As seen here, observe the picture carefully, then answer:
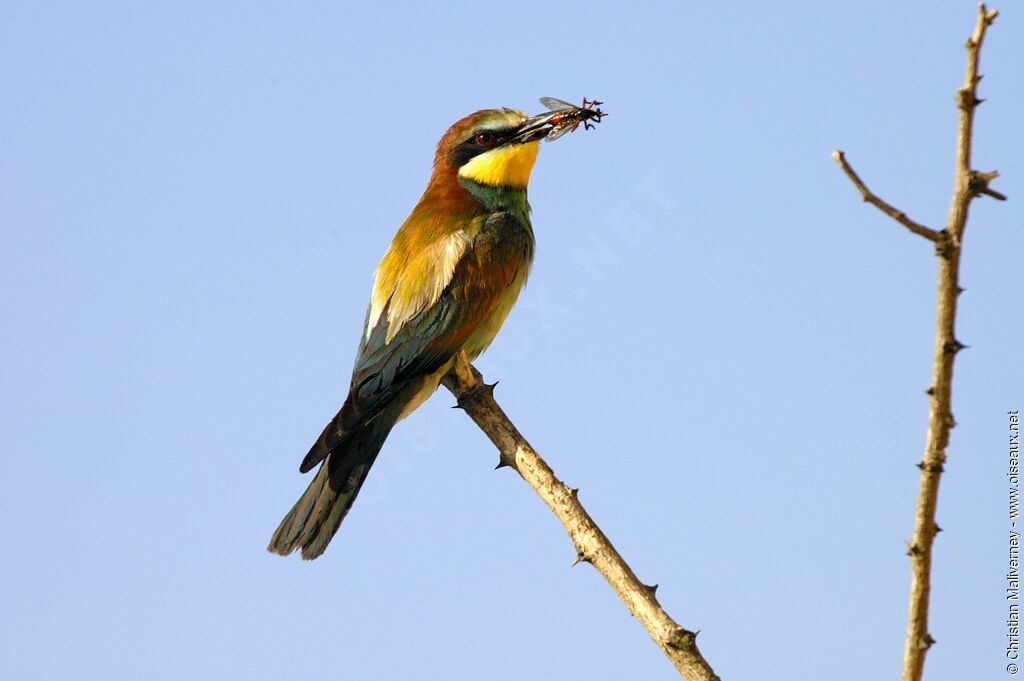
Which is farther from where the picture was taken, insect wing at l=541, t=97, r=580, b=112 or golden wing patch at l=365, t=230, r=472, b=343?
insect wing at l=541, t=97, r=580, b=112

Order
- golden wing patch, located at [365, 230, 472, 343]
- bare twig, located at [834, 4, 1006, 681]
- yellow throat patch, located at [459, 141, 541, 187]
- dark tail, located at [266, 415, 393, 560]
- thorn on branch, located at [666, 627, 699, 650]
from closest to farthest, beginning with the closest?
bare twig, located at [834, 4, 1006, 681] < thorn on branch, located at [666, 627, 699, 650] < dark tail, located at [266, 415, 393, 560] < golden wing patch, located at [365, 230, 472, 343] < yellow throat patch, located at [459, 141, 541, 187]

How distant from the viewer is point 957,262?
4.76ft

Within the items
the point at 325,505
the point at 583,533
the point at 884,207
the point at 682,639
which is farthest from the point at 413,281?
the point at 884,207

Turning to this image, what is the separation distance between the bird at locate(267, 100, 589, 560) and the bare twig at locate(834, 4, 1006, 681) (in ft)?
5.19

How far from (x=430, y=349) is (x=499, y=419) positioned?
41 cm

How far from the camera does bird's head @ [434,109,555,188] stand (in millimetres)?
3439

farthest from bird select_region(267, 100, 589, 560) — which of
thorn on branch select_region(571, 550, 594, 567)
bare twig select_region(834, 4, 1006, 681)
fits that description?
bare twig select_region(834, 4, 1006, 681)

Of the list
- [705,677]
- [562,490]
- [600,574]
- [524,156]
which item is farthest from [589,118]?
[705,677]

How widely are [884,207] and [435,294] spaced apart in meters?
1.76

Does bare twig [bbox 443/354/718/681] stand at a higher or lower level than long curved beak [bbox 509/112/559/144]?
lower

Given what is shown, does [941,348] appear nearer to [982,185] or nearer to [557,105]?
[982,185]

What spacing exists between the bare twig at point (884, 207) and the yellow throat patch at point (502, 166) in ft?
6.62

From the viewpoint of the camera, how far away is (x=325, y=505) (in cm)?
296

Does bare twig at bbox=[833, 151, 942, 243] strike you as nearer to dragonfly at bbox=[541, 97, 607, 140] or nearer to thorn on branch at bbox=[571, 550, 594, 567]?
thorn on branch at bbox=[571, 550, 594, 567]
